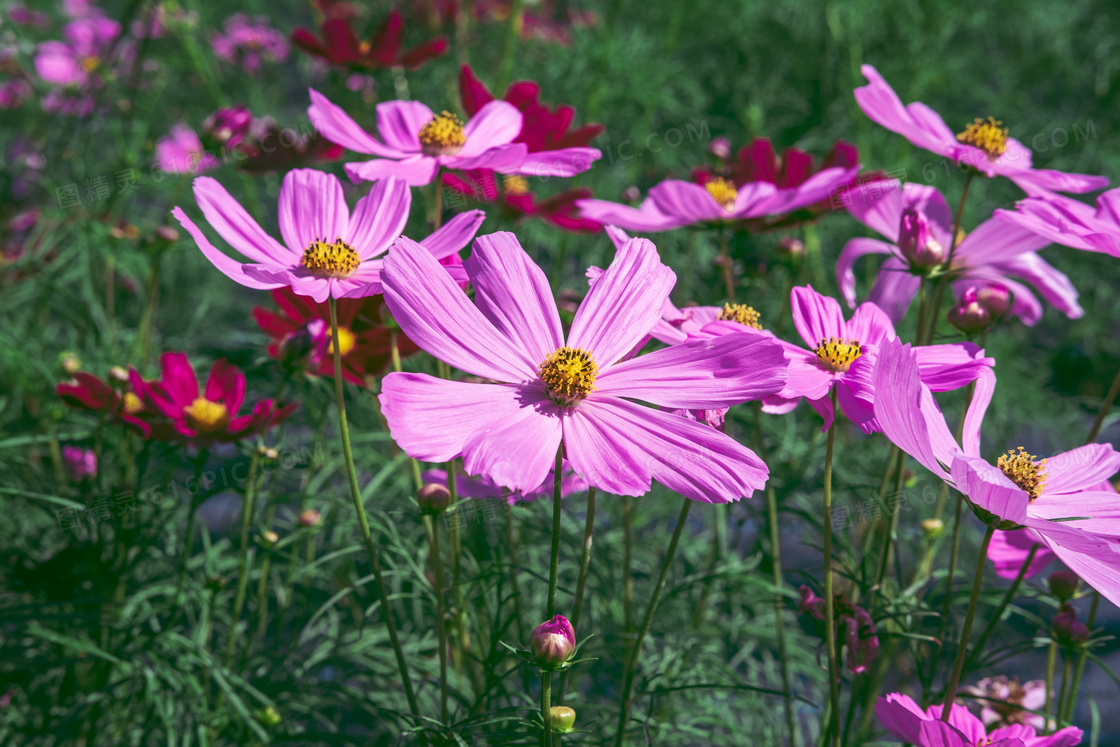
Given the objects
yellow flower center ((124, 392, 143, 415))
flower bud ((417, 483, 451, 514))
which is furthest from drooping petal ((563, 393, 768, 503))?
yellow flower center ((124, 392, 143, 415))

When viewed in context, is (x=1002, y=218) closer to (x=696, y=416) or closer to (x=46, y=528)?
(x=696, y=416)

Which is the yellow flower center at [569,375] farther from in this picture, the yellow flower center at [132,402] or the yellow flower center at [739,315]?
the yellow flower center at [132,402]

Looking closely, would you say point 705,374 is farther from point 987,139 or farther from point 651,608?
point 987,139

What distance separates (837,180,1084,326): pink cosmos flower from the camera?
2.31 feet

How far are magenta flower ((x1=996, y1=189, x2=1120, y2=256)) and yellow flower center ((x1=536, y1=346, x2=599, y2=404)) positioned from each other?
316 millimetres

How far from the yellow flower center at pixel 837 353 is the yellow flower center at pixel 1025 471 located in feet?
0.36

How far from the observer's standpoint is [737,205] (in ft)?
2.90

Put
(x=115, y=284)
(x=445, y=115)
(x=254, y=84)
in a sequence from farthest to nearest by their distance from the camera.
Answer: (x=254, y=84) < (x=115, y=284) < (x=445, y=115)

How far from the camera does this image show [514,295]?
531 millimetres

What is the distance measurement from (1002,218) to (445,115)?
0.46 m

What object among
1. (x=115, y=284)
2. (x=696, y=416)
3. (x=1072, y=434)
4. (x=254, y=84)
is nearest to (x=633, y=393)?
(x=696, y=416)

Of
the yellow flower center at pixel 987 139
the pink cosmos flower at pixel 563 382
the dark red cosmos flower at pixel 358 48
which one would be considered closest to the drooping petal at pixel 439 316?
the pink cosmos flower at pixel 563 382

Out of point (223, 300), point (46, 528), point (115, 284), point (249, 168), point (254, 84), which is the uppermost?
point (249, 168)

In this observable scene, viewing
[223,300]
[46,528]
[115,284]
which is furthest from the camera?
[223,300]
